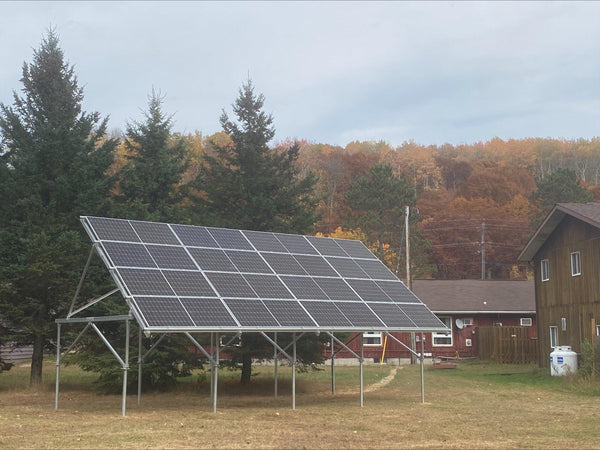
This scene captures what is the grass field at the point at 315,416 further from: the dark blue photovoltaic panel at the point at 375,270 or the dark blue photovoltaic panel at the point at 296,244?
the dark blue photovoltaic panel at the point at 296,244

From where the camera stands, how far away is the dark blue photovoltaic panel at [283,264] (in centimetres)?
1971

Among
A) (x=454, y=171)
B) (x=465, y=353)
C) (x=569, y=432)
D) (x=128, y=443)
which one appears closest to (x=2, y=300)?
(x=128, y=443)

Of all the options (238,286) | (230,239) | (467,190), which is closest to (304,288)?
(238,286)

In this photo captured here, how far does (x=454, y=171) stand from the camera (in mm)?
76250

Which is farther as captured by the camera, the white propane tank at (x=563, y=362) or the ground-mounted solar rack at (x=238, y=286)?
the white propane tank at (x=563, y=362)

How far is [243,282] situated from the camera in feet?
59.6

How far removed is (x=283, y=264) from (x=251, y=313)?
3.45m

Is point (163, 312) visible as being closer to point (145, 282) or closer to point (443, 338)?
point (145, 282)

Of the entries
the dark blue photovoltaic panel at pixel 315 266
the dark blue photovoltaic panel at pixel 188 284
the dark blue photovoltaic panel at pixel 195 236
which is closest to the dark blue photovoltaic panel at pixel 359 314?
the dark blue photovoltaic panel at pixel 315 266

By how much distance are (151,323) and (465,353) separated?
100 feet

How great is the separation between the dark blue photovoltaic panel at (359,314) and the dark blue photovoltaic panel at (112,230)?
567 cm

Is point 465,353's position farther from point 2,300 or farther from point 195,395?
point 2,300

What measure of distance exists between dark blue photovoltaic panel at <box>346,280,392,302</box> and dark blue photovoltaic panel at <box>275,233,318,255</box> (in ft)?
5.73

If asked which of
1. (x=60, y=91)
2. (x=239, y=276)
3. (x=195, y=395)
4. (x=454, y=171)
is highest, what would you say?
(x=454, y=171)
